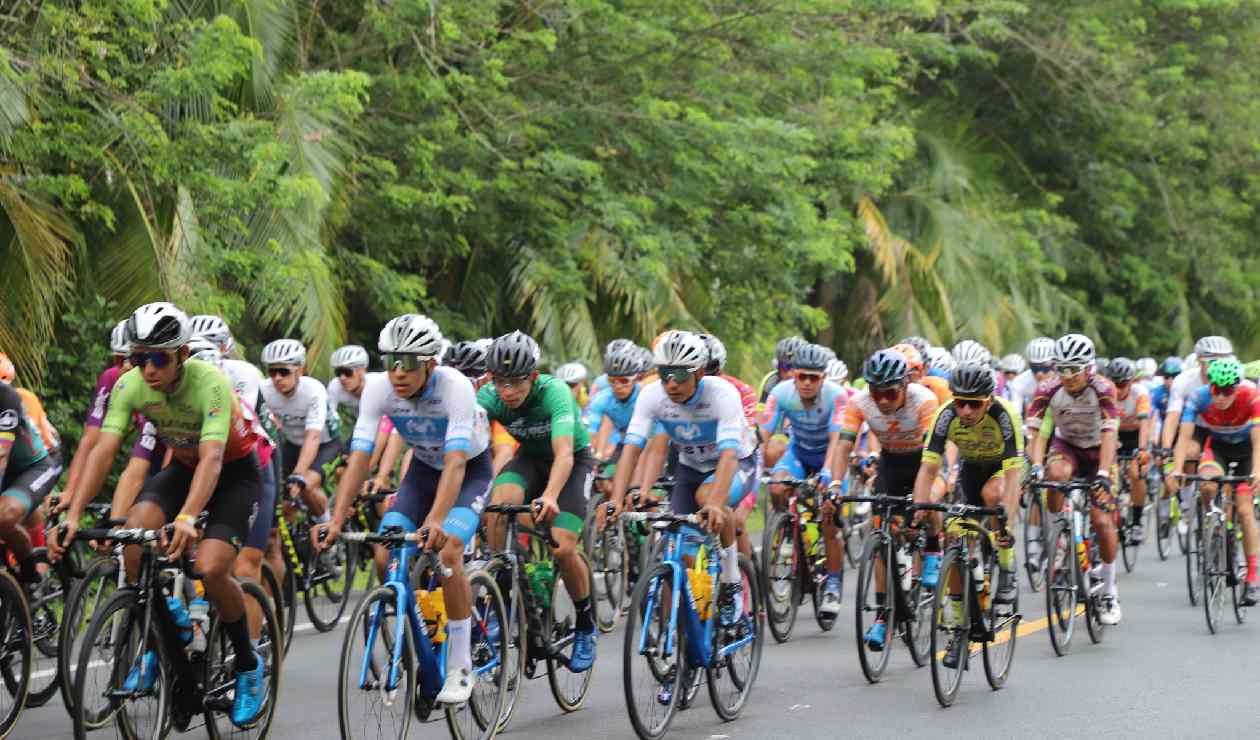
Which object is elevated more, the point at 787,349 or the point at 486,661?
the point at 787,349

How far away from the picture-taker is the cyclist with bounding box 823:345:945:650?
11398 millimetres

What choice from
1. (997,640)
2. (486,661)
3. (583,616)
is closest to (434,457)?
(486,661)

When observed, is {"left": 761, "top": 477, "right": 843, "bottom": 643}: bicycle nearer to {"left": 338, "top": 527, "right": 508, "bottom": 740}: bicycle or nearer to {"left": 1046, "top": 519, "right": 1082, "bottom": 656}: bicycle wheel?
{"left": 1046, "top": 519, "right": 1082, "bottom": 656}: bicycle wheel

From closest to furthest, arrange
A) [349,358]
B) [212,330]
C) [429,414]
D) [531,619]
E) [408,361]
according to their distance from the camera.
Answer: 1. [408,361]
2. [429,414]
3. [531,619]
4. [212,330]
5. [349,358]

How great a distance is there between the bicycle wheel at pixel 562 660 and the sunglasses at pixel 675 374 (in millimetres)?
1049

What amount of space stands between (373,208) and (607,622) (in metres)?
8.24

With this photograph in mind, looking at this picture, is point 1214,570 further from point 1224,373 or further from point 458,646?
point 458,646

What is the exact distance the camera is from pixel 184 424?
8.09m

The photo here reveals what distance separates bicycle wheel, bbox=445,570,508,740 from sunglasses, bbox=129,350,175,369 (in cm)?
171

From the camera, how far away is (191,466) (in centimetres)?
841

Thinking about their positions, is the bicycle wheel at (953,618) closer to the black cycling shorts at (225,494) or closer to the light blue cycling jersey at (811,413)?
the light blue cycling jersey at (811,413)

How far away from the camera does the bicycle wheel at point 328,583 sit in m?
12.8

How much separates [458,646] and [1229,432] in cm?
808

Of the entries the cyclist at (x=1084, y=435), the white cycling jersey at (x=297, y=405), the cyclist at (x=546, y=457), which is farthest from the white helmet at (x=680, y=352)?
the white cycling jersey at (x=297, y=405)
